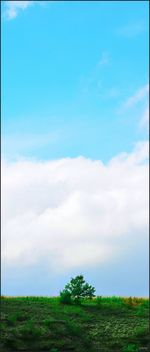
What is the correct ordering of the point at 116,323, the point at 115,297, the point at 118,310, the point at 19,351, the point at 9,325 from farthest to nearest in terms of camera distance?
the point at 115,297, the point at 118,310, the point at 116,323, the point at 9,325, the point at 19,351

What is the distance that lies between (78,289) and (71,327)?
3843mm

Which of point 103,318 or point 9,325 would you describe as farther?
point 103,318

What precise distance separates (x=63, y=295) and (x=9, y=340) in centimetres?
556

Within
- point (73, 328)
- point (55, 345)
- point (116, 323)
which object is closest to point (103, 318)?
point (116, 323)

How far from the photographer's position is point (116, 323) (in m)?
22.6

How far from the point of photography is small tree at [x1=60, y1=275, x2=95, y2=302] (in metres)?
25.0

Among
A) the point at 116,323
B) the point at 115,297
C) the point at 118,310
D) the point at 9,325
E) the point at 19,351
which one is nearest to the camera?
the point at 19,351

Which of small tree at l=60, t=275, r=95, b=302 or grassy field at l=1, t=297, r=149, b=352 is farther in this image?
small tree at l=60, t=275, r=95, b=302

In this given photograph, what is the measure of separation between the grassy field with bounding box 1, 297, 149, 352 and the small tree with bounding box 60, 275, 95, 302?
14.8 inches

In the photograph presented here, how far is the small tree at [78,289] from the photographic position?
25047 mm

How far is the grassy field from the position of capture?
65.8ft

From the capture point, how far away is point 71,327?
21344 millimetres

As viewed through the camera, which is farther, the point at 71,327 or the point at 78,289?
the point at 78,289

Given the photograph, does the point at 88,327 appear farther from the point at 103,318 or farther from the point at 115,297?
the point at 115,297
